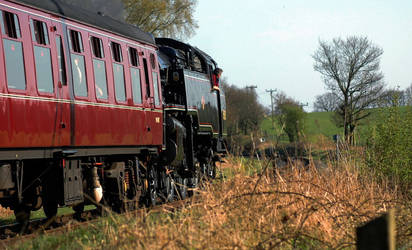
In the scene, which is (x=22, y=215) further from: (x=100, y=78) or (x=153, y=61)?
(x=153, y=61)

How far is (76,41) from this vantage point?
32.9ft

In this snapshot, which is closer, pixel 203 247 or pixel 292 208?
pixel 203 247

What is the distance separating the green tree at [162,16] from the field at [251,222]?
29650 millimetres

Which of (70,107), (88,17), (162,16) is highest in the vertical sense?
(162,16)

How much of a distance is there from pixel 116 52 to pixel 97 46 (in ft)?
2.58

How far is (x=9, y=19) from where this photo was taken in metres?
8.35

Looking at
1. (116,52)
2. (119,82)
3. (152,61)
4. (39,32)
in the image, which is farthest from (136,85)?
(39,32)

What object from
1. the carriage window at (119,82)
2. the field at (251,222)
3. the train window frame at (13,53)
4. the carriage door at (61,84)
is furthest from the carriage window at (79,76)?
the field at (251,222)

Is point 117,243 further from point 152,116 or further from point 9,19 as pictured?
point 152,116

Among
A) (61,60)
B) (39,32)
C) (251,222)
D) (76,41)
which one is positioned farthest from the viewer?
(76,41)

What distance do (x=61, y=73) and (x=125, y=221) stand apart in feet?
13.4

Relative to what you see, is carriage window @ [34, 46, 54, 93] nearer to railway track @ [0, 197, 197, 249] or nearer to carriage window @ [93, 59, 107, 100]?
carriage window @ [93, 59, 107, 100]

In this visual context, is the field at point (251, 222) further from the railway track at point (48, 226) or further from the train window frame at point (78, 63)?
the train window frame at point (78, 63)

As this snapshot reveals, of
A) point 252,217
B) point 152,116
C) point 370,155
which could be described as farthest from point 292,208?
point 370,155
